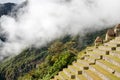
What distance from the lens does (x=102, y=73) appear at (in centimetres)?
2725

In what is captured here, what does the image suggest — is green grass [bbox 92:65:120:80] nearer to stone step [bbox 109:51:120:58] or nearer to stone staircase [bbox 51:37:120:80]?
stone staircase [bbox 51:37:120:80]

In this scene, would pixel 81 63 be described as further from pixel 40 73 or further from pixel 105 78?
pixel 40 73

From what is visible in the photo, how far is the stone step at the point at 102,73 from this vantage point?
82.1 feet

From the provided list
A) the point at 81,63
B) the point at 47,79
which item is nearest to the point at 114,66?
the point at 81,63

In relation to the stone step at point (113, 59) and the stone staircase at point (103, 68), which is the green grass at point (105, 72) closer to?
the stone staircase at point (103, 68)

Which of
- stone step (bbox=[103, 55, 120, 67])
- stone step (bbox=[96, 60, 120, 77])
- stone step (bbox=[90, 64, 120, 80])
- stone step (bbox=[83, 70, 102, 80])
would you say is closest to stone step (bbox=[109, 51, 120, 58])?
stone step (bbox=[103, 55, 120, 67])

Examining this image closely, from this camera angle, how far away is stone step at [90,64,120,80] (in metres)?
25.0

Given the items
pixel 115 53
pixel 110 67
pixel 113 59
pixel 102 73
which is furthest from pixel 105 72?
pixel 115 53

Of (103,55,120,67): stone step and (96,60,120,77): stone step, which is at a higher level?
(103,55,120,67): stone step

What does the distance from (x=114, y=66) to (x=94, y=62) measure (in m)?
6.39

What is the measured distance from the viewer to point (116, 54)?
30.0 m

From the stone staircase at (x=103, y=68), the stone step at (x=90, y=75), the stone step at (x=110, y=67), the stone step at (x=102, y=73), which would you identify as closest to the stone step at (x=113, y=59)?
the stone staircase at (x=103, y=68)

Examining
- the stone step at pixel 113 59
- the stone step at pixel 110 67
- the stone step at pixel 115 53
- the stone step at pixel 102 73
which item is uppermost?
the stone step at pixel 115 53

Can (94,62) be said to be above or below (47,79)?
above
